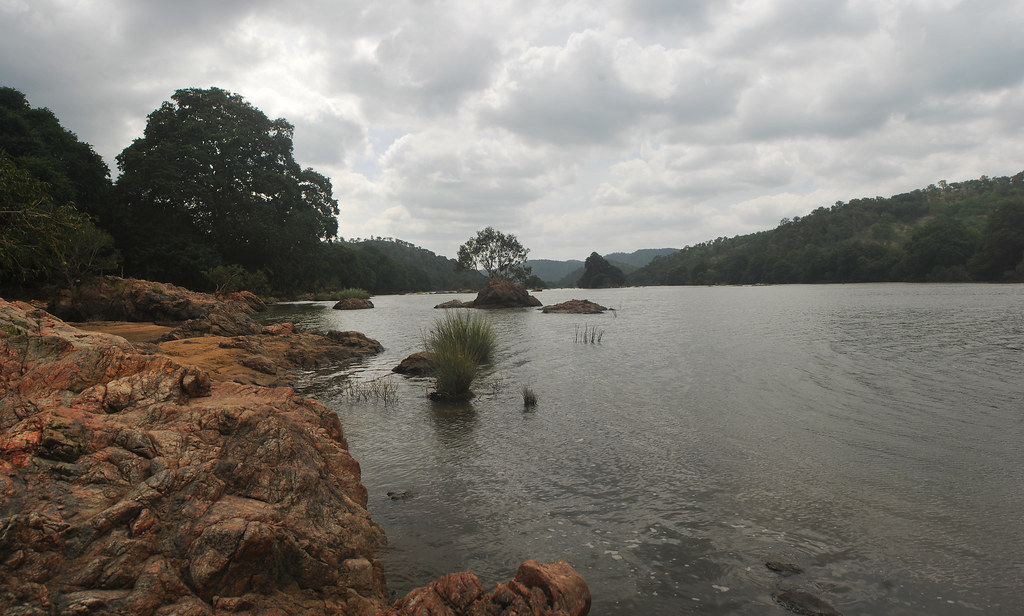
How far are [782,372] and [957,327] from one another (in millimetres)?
12466

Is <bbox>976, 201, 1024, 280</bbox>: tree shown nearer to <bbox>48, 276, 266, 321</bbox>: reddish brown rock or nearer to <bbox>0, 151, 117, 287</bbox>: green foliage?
<bbox>48, 276, 266, 321</bbox>: reddish brown rock

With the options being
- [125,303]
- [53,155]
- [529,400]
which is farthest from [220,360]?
[53,155]

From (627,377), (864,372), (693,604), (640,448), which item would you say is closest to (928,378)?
(864,372)

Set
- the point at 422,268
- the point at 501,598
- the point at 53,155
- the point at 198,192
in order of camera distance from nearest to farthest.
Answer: the point at 501,598
the point at 53,155
the point at 198,192
the point at 422,268

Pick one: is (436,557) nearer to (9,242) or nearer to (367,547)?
(367,547)

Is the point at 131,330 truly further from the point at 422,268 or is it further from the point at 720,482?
the point at 422,268

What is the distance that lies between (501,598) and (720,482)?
376 centimetres

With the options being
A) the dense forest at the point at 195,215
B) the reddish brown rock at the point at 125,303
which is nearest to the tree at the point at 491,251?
the dense forest at the point at 195,215

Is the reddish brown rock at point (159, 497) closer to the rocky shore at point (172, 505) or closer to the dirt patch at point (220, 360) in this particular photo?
the rocky shore at point (172, 505)

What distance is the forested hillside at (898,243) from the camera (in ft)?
209

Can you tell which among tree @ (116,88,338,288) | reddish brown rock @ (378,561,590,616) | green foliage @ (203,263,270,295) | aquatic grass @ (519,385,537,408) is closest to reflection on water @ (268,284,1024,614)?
aquatic grass @ (519,385,537,408)

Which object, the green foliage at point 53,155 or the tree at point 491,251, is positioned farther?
the tree at point 491,251

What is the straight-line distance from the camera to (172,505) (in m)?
3.01

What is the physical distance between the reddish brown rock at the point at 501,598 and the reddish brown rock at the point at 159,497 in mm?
474
